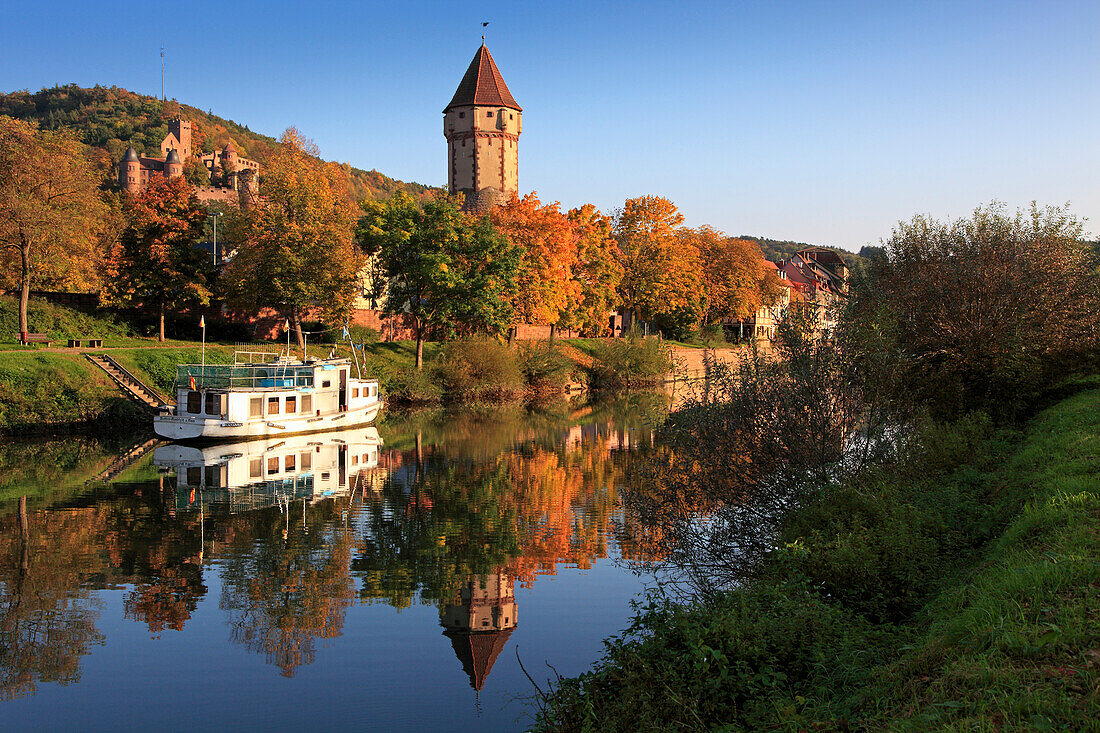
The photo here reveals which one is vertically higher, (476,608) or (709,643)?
(709,643)

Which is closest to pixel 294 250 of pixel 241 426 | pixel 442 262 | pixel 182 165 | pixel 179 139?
pixel 442 262

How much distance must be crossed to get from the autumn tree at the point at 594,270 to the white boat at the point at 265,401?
25340 mm

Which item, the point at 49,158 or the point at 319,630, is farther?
the point at 49,158

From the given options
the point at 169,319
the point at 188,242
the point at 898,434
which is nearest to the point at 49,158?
the point at 188,242

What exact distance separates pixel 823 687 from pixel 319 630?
8233 millimetres

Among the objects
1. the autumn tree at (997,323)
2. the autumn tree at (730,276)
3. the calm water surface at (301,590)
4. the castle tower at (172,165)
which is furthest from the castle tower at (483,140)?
the castle tower at (172,165)

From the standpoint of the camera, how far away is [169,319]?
51.9 m

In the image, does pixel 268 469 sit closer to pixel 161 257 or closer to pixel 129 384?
pixel 129 384

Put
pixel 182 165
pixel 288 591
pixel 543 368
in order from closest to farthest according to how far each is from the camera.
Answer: pixel 288 591 < pixel 543 368 < pixel 182 165

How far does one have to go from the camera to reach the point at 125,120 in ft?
583

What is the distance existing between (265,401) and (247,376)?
191 cm

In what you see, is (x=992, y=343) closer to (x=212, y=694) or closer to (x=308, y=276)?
(x=212, y=694)

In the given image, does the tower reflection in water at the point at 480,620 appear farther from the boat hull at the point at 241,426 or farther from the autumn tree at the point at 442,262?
the autumn tree at the point at 442,262

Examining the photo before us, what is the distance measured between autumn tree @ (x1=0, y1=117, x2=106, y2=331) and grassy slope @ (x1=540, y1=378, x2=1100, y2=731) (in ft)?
132
